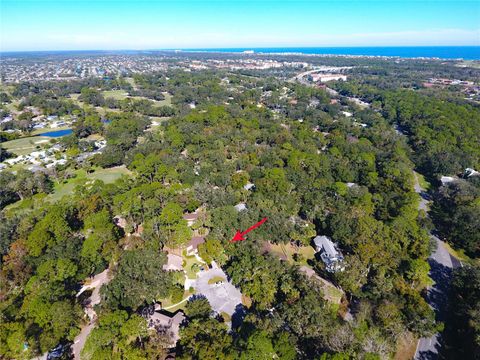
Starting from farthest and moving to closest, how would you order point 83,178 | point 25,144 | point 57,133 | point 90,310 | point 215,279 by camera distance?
point 57,133 < point 25,144 < point 83,178 < point 215,279 < point 90,310

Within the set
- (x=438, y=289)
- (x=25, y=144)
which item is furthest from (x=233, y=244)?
(x=25, y=144)

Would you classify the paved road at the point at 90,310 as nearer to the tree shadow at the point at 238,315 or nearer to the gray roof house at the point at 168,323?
the gray roof house at the point at 168,323

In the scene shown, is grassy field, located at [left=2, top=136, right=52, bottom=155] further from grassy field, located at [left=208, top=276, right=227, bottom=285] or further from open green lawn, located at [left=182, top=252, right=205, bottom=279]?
grassy field, located at [left=208, top=276, right=227, bottom=285]

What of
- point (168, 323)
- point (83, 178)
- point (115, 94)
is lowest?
point (168, 323)

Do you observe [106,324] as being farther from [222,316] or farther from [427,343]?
[427,343]

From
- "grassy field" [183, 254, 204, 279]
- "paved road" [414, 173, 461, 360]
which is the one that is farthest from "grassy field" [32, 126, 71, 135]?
"paved road" [414, 173, 461, 360]

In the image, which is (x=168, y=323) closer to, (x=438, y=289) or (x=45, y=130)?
(x=438, y=289)

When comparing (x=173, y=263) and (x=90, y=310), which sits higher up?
(x=173, y=263)
